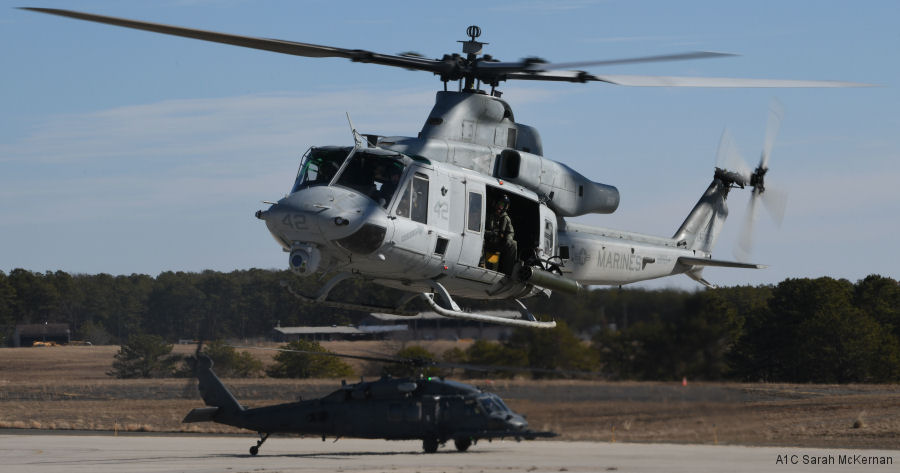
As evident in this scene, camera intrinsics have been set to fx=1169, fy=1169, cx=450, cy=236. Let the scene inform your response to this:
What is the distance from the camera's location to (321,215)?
1717 cm

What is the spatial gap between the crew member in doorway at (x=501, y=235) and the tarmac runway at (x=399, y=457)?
6.45 m

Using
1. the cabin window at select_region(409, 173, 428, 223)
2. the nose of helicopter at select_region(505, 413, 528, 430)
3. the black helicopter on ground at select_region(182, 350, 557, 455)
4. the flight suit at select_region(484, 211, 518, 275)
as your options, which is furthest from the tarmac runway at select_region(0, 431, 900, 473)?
the cabin window at select_region(409, 173, 428, 223)

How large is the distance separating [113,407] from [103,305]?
12.1 m

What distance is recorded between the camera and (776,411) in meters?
39.1

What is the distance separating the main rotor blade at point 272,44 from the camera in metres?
15.6

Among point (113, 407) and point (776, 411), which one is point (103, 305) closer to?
point (113, 407)

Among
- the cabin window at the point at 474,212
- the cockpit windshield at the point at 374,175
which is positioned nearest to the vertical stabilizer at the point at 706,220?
the cabin window at the point at 474,212

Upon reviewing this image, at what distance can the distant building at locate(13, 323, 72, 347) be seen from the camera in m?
61.2

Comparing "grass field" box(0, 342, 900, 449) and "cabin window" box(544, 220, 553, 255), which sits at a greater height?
"cabin window" box(544, 220, 553, 255)

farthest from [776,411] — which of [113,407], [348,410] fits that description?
[113,407]

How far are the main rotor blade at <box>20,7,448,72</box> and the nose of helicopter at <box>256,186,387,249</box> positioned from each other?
2.22 meters

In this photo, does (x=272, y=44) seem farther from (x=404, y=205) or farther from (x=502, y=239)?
(x=502, y=239)

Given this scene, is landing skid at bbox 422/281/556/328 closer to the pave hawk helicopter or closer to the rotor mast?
the pave hawk helicopter

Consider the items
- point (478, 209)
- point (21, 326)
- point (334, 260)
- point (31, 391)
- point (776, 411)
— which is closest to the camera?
point (334, 260)
